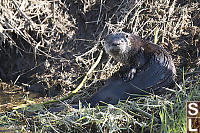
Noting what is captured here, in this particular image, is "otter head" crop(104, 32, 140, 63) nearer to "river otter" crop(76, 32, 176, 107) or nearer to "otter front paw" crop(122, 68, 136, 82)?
"river otter" crop(76, 32, 176, 107)

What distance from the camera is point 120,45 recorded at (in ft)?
9.78

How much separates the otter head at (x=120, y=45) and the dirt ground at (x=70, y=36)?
21.5 inches

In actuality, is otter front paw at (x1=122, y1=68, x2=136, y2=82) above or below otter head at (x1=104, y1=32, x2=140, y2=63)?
below

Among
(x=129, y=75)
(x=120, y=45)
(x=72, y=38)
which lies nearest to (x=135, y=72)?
(x=129, y=75)

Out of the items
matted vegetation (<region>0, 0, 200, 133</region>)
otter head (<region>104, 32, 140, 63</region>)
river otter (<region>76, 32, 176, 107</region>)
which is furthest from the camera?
matted vegetation (<region>0, 0, 200, 133</region>)

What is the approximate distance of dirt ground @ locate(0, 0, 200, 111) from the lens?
3664 mm

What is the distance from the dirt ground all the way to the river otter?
1.85 feet

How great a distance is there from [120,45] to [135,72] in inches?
11.7

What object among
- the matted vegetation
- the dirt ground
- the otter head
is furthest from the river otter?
the dirt ground

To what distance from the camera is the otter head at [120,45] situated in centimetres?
296

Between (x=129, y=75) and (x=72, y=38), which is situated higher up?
(x=72, y=38)

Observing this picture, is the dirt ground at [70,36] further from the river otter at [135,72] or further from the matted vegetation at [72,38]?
the river otter at [135,72]

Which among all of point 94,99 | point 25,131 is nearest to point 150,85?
point 94,99

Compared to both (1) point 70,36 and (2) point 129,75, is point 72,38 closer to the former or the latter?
(1) point 70,36
